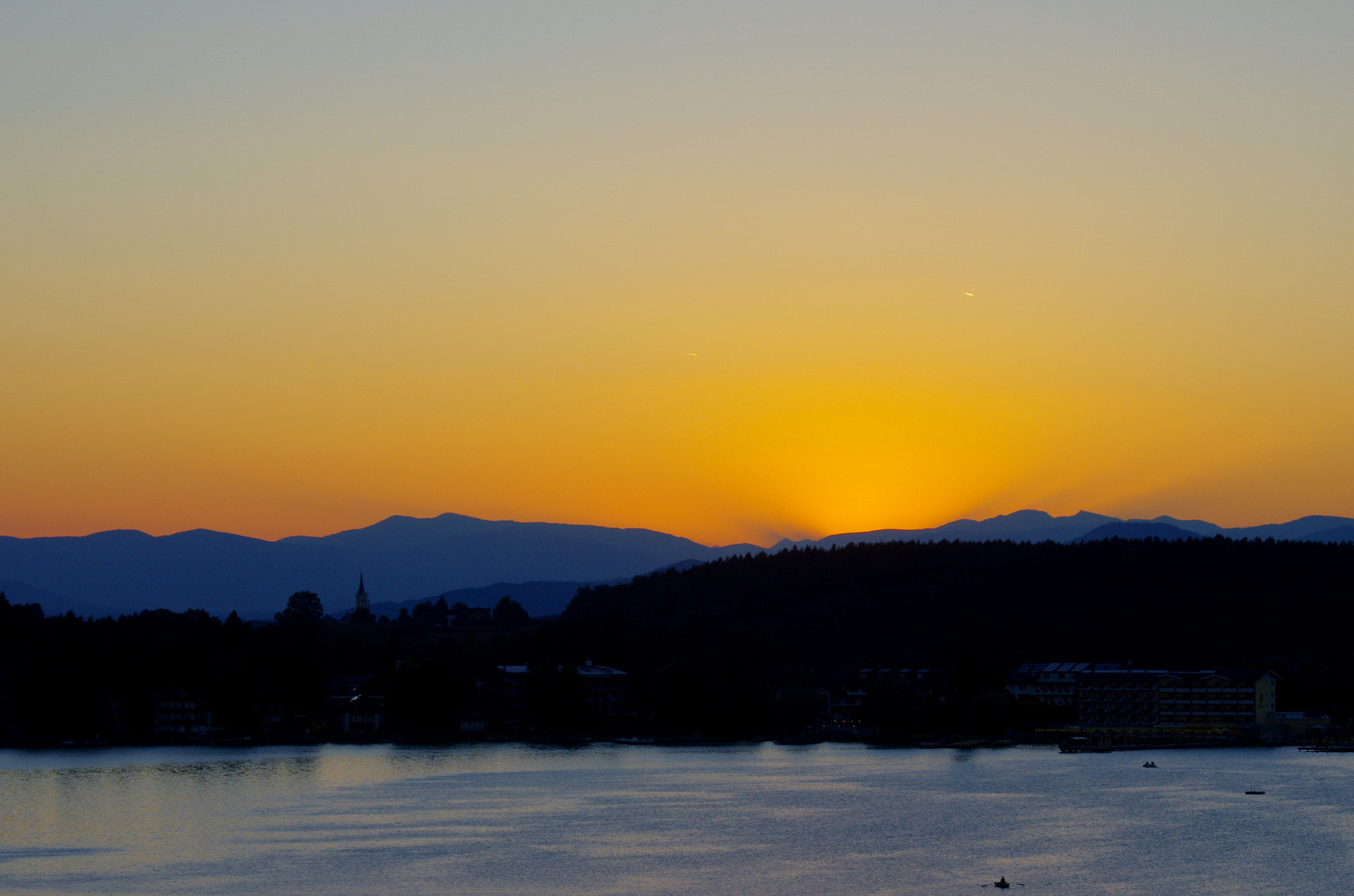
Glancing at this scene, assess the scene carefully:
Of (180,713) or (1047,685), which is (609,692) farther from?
(1047,685)

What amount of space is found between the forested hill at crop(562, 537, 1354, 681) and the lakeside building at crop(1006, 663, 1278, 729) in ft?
10.3

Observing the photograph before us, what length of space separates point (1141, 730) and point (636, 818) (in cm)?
4574

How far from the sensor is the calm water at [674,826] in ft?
107

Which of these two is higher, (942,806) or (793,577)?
(793,577)

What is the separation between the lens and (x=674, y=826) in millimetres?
40750

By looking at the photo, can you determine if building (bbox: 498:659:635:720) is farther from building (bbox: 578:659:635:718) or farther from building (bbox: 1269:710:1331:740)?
building (bbox: 1269:710:1331:740)

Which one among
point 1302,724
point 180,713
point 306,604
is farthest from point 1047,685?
point 306,604

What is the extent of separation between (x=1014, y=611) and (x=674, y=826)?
72778 millimetres

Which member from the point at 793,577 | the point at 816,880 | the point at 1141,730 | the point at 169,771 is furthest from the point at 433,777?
the point at 793,577

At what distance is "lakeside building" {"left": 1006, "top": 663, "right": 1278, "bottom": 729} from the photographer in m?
82.3

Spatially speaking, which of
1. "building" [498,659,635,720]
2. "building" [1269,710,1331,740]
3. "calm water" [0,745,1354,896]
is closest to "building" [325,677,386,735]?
"building" [498,659,635,720]

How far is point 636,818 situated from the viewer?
4259 centimetres

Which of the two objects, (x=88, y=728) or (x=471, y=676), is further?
(x=471, y=676)

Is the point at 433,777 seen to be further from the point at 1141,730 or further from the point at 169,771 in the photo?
the point at 1141,730
